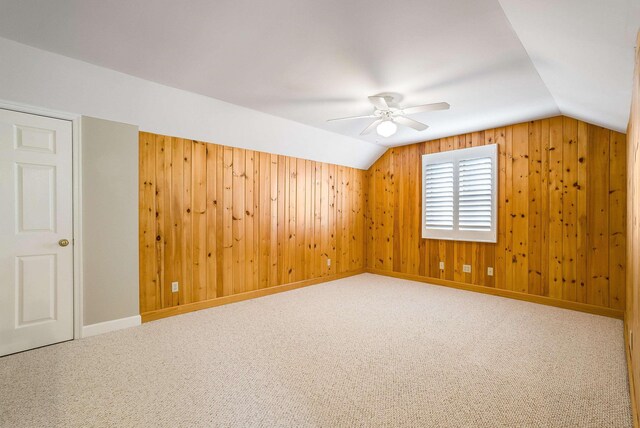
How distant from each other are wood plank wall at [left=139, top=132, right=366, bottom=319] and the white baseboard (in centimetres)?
17

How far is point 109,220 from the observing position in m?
3.12

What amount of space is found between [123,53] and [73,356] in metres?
2.57

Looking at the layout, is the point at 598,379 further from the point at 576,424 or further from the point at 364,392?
the point at 364,392

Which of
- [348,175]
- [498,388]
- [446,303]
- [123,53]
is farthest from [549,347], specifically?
[123,53]

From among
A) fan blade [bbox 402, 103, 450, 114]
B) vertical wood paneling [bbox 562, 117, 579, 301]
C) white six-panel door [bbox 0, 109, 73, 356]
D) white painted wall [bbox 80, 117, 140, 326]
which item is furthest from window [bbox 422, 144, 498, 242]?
white six-panel door [bbox 0, 109, 73, 356]

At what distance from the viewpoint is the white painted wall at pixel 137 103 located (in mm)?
2459

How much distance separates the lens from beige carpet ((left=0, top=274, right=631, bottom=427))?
1797mm

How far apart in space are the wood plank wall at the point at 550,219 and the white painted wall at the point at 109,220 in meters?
4.34

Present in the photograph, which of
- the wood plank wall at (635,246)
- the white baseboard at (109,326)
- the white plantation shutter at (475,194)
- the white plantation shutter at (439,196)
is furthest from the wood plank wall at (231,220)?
the wood plank wall at (635,246)

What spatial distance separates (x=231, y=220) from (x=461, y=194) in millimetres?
3576

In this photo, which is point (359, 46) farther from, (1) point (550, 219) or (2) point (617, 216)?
(2) point (617, 216)

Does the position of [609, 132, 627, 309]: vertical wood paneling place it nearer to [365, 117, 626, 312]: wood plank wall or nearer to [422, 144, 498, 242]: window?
[365, 117, 626, 312]: wood plank wall

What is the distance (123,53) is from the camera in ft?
7.95

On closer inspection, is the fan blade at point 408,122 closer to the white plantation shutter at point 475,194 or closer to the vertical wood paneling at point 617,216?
the white plantation shutter at point 475,194
